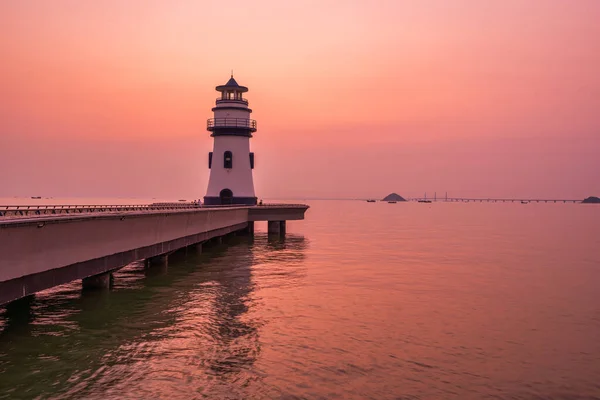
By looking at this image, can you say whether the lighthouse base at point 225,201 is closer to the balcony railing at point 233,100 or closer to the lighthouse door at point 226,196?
the lighthouse door at point 226,196

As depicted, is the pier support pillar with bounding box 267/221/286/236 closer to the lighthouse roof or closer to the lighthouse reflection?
the lighthouse roof

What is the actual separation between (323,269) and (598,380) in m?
20.1

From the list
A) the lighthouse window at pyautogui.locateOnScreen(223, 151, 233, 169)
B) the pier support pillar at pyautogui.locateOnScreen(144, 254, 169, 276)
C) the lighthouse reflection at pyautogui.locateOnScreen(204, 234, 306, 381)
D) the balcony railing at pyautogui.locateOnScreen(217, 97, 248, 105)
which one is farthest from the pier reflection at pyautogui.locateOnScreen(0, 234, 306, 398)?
the balcony railing at pyautogui.locateOnScreen(217, 97, 248, 105)

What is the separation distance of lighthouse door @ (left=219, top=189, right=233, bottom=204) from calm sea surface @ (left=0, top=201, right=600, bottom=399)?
77.8ft

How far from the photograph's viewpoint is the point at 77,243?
1714 cm

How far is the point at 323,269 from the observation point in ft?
103

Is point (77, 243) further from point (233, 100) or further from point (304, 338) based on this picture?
point (233, 100)

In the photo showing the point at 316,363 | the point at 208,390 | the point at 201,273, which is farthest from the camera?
the point at 201,273

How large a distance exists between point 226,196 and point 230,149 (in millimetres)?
4834

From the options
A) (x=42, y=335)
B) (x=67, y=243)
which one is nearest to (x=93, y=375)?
(x=42, y=335)

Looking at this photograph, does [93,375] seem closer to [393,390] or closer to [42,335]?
[42,335]

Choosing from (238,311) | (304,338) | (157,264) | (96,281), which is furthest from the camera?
(157,264)

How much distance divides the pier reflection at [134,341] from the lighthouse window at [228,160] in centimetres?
2773

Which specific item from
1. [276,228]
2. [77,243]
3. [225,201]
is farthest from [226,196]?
[77,243]
